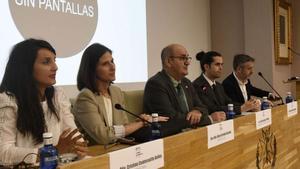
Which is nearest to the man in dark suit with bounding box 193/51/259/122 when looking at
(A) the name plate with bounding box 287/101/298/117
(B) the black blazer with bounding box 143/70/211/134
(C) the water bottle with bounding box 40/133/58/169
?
(A) the name plate with bounding box 287/101/298/117

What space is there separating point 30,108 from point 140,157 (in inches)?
25.1

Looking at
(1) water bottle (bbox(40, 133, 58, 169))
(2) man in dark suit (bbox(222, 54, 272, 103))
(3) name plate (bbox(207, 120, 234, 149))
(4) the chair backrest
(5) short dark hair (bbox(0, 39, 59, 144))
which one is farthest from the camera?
(2) man in dark suit (bbox(222, 54, 272, 103))

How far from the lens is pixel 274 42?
476 centimetres

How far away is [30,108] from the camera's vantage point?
1.70m

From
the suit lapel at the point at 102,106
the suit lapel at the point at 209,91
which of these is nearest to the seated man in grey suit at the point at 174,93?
the suit lapel at the point at 209,91

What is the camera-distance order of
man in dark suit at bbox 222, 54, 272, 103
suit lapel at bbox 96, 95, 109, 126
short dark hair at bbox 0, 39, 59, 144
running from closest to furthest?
short dark hair at bbox 0, 39, 59, 144 < suit lapel at bbox 96, 95, 109, 126 < man in dark suit at bbox 222, 54, 272, 103

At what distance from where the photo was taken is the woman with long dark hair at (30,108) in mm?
1616

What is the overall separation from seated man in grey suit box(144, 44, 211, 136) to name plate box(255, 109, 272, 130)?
303mm

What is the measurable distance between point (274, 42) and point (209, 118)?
2740 mm

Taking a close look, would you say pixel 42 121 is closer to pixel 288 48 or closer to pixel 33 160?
pixel 33 160

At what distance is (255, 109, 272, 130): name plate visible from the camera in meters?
2.31

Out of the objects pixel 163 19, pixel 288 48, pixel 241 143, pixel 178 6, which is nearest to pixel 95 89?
pixel 241 143

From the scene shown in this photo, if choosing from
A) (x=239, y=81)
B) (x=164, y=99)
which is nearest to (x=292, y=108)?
(x=239, y=81)

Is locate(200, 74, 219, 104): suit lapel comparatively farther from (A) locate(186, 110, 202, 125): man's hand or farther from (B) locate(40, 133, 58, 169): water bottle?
(B) locate(40, 133, 58, 169): water bottle
